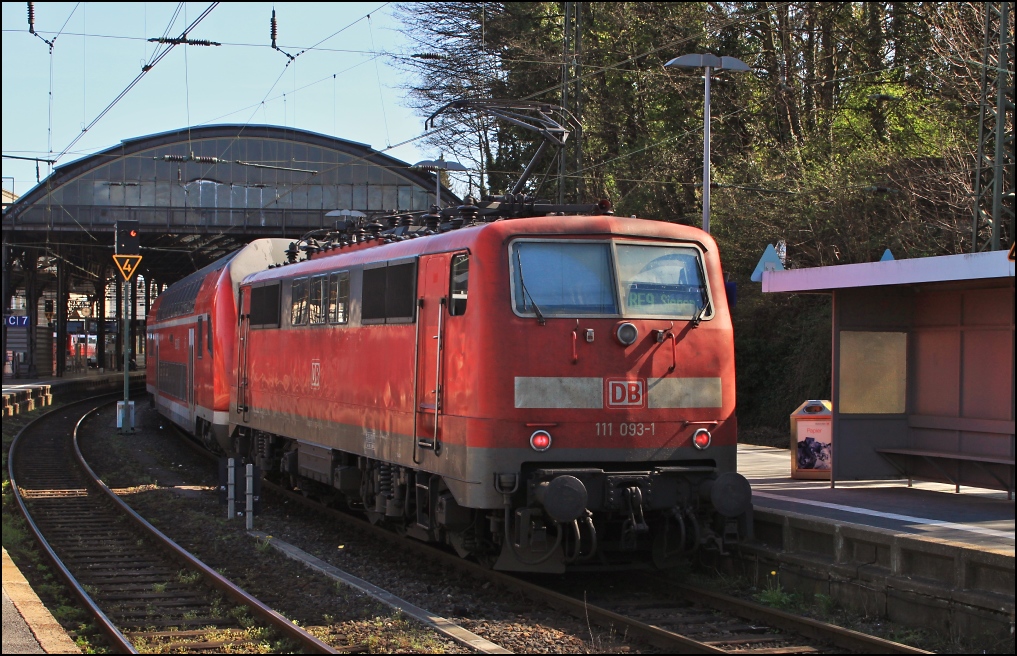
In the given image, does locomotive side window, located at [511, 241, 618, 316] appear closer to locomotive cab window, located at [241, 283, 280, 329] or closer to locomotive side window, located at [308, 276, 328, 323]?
locomotive side window, located at [308, 276, 328, 323]

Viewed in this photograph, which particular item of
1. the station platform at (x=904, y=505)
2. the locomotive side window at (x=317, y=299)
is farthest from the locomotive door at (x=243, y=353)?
the station platform at (x=904, y=505)

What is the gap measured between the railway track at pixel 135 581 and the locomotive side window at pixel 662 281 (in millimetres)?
4115

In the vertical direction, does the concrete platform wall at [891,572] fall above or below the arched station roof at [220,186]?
below

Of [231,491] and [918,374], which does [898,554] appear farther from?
[231,491]

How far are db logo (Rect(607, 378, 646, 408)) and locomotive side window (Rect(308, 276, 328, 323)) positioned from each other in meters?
5.08

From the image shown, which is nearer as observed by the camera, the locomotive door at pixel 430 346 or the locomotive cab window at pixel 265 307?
the locomotive door at pixel 430 346

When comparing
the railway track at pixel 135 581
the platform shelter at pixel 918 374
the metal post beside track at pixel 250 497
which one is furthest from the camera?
the metal post beside track at pixel 250 497

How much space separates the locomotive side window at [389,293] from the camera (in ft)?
36.7

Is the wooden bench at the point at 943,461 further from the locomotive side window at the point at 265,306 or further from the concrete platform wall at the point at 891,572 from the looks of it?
the locomotive side window at the point at 265,306

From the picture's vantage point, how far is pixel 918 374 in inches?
531

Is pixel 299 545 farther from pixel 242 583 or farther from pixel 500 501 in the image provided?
pixel 500 501

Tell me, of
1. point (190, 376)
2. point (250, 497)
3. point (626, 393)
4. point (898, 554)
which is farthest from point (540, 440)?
point (190, 376)

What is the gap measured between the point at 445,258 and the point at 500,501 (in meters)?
2.39

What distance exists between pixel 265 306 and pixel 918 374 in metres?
9.19
